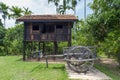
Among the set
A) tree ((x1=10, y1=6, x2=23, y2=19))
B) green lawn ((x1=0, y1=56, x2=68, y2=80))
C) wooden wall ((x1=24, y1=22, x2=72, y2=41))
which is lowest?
green lawn ((x1=0, y1=56, x2=68, y2=80))

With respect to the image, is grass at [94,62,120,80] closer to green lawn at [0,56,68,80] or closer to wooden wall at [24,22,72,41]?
green lawn at [0,56,68,80]

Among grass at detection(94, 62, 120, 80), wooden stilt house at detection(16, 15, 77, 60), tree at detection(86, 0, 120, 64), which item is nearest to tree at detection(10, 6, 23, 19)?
wooden stilt house at detection(16, 15, 77, 60)

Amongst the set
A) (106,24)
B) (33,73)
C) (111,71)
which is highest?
(106,24)

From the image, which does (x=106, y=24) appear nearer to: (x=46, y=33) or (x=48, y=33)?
(x=48, y=33)

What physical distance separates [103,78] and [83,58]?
283cm

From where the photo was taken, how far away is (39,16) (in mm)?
23922

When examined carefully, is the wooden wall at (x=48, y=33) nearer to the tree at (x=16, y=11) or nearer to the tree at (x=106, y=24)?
the tree at (x=106, y=24)

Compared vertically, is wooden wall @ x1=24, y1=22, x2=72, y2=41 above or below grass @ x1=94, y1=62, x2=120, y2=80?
above

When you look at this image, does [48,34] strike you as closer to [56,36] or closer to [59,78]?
[56,36]

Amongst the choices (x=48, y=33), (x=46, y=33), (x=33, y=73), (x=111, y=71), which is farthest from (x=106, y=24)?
(x=33, y=73)

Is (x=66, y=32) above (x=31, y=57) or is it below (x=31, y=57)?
above

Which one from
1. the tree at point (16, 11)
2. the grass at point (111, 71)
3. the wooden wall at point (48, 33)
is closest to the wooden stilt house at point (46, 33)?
the wooden wall at point (48, 33)

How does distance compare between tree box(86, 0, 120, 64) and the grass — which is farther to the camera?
tree box(86, 0, 120, 64)

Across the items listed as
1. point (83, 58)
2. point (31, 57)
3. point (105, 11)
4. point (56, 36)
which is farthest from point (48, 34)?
point (83, 58)
